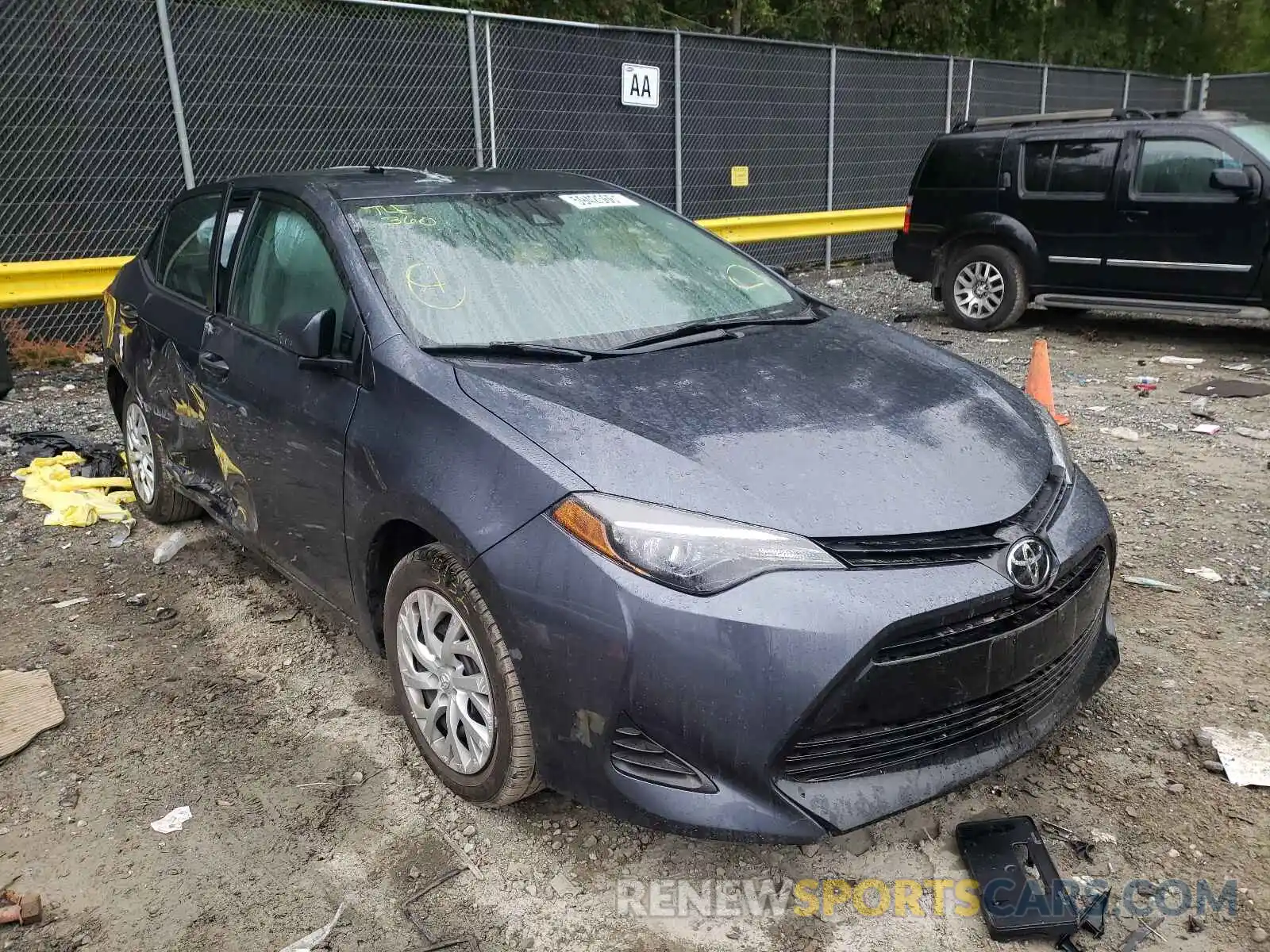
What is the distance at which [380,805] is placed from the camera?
2.83 metres

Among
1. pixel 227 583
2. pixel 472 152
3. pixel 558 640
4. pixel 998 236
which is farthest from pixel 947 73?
pixel 558 640

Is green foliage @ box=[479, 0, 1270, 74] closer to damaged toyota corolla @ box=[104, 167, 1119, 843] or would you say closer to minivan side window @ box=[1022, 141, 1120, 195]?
minivan side window @ box=[1022, 141, 1120, 195]

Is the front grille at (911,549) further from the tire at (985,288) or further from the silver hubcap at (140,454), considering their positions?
the tire at (985,288)

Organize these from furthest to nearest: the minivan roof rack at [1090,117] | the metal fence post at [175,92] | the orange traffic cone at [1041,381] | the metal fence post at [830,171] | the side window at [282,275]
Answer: the metal fence post at [830,171]
the minivan roof rack at [1090,117]
the metal fence post at [175,92]
the orange traffic cone at [1041,381]
the side window at [282,275]

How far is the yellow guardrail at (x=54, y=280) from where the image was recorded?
284 inches

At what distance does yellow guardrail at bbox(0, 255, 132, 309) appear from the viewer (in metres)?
7.22

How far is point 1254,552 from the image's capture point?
431cm

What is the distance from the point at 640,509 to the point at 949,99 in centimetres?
1435

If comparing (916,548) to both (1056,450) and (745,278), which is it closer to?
(1056,450)

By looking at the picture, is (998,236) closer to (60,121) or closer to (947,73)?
(947,73)

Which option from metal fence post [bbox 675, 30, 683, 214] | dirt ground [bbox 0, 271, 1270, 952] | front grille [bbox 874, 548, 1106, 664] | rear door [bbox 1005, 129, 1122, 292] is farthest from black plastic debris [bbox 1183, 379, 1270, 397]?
metal fence post [bbox 675, 30, 683, 214]

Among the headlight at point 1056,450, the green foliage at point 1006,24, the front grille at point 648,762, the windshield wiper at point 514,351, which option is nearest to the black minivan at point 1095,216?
the headlight at point 1056,450

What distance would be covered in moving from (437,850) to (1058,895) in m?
1.58

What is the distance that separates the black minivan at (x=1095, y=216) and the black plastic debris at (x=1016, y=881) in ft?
22.9
